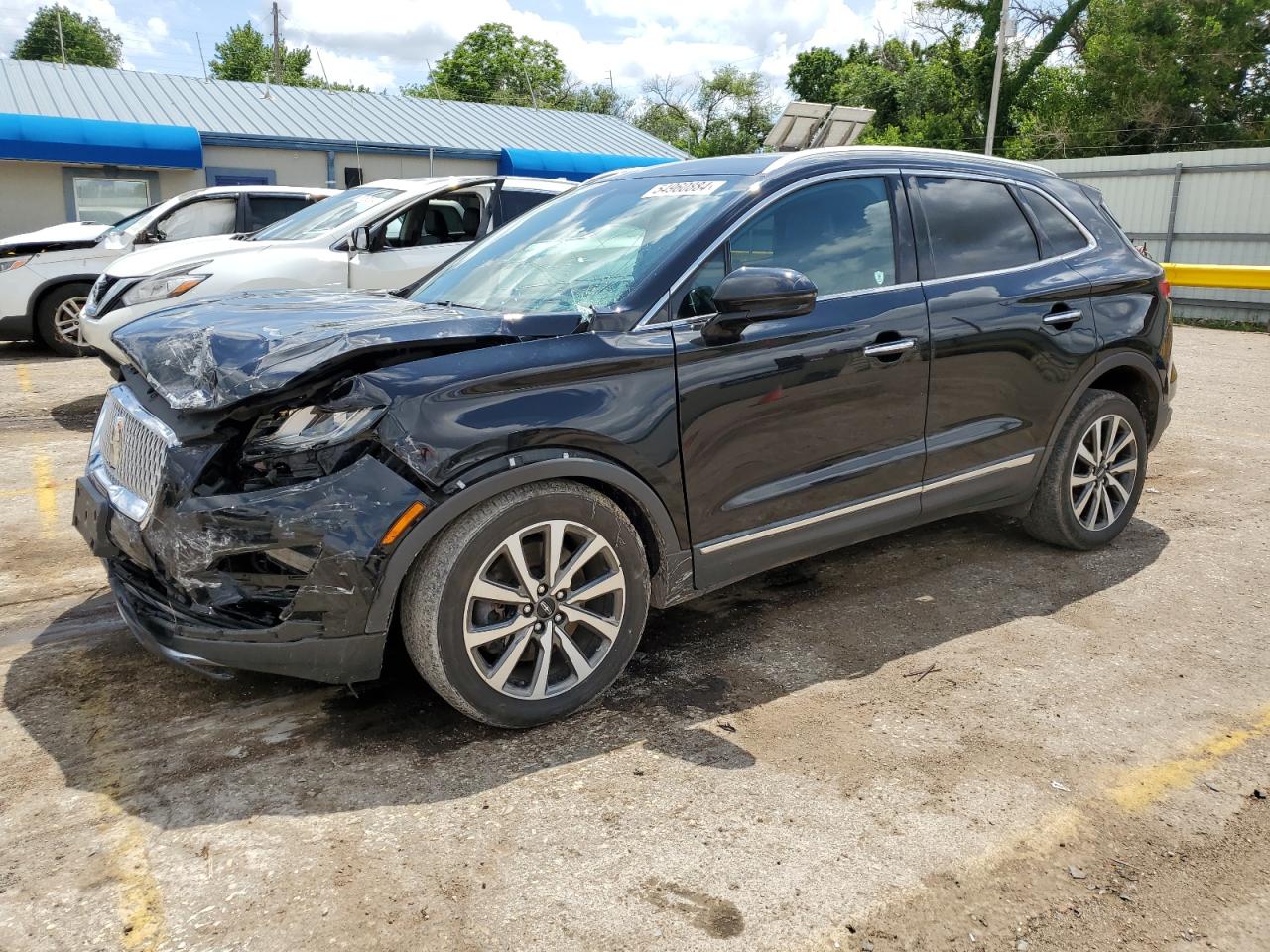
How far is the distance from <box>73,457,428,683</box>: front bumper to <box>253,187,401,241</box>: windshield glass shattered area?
20.4 feet

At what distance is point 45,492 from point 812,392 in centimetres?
466

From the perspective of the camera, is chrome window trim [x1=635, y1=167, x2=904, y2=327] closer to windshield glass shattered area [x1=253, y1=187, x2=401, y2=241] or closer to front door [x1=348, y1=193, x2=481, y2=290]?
front door [x1=348, y1=193, x2=481, y2=290]

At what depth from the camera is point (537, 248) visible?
4.13m

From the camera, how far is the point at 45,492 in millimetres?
6043

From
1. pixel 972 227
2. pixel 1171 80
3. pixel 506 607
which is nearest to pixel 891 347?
pixel 972 227

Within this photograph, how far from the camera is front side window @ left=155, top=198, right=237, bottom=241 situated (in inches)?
427

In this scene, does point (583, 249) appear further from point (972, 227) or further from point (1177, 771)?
point (1177, 771)

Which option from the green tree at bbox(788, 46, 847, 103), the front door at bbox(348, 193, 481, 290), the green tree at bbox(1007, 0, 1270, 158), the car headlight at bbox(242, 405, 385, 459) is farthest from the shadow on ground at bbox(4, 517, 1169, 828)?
the green tree at bbox(788, 46, 847, 103)

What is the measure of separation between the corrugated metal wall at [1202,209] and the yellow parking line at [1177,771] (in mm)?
14724

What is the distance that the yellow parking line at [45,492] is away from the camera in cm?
541

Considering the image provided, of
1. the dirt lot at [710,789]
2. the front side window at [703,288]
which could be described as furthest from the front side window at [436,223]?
the front side window at [703,288]

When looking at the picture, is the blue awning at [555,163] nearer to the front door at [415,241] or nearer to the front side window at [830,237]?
the front door at [415,241]

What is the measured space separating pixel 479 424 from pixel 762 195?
57.1 inches

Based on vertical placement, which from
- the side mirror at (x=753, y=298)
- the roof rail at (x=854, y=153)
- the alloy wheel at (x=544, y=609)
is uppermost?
the roof rail at (x=854, y=153)
